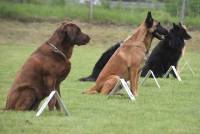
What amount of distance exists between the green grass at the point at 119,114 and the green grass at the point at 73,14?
17807mm

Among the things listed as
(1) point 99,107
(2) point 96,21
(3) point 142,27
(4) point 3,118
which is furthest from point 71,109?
(2) point 96,21

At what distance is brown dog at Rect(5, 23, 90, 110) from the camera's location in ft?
35.0

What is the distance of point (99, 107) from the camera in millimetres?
11773

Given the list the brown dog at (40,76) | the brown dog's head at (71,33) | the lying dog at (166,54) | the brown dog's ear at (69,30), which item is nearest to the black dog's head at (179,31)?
the lying dog at (166,54)

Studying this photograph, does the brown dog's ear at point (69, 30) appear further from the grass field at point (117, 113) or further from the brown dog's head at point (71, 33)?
the grass field at point (117, 113)

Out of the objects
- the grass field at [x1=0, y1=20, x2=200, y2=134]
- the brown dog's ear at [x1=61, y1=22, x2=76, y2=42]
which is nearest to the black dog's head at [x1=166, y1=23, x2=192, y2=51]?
the grass field at [x1=0, y1=20, x2=200, y2=134]

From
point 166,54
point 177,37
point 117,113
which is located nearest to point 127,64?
point 117,113

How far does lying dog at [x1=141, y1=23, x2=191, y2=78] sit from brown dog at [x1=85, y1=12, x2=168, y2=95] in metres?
5.18

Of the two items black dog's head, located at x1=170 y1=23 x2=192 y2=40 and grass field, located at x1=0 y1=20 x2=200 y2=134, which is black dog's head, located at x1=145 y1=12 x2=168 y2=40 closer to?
grass field, located at x1=0 y1=20 x2=200 y2=134

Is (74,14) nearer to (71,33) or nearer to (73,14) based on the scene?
(73,14)

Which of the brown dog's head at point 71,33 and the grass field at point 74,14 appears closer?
the brown dog's head at point 71,33

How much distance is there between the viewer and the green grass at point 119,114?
9484mm

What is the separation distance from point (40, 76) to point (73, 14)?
24914mm

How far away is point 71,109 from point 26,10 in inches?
966
